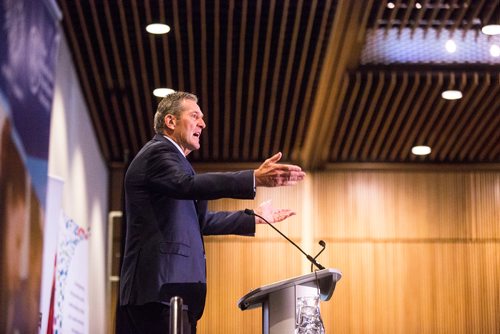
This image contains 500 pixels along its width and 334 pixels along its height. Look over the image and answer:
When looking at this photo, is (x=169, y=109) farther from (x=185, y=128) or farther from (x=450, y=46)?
(x=450, y=46)

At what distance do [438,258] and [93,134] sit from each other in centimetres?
340

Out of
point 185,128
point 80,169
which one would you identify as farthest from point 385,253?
point 185,128

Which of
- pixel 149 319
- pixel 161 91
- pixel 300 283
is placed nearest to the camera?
pixel 149 319

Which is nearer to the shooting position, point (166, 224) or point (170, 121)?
point (166, 224)

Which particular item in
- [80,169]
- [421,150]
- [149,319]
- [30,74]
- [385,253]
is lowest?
[149,319]

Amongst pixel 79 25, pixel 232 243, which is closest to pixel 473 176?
pixel 232 243

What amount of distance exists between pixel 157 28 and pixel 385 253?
11.0ft

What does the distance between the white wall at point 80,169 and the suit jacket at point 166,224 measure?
3045 millimetres

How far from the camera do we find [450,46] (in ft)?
25.3

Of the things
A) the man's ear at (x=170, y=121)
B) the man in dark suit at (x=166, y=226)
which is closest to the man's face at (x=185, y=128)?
the man's ear at (x=170, y=121)

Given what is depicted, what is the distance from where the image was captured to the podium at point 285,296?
13.2 ft

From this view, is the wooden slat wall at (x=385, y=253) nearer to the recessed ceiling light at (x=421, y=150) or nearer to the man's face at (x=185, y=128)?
the recessed ceiling light at (x=421, y=150)

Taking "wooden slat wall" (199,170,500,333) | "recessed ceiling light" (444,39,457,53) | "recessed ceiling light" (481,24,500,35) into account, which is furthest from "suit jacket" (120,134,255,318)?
"wooden slat wall" (199,170,500,333)

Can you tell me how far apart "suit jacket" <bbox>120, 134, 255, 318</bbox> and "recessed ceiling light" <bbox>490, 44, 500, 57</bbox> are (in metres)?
4.43
